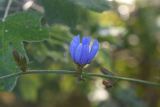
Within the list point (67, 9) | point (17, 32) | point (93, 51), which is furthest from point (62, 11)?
point (93, 51)

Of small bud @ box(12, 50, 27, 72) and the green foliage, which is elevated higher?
the green foliage

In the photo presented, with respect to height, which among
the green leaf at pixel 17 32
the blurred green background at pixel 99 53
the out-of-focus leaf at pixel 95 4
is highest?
the out-of-focus leaf at pixel 95 4

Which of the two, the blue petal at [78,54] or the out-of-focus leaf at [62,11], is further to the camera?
the out-of-focus leaf at [62,11]

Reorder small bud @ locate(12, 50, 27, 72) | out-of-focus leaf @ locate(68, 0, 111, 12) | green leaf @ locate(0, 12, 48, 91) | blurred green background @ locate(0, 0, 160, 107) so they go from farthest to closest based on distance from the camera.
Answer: blurred green background @ locate(0, 0, 160, 107)
out-of-focus leaf @ locate(68, 0, 111, 12)
green leaf @ locate(0, 12, 48, 91)
small bud @ locate(12, 50, 27, 72)

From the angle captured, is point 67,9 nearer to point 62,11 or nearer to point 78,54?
point 62,11

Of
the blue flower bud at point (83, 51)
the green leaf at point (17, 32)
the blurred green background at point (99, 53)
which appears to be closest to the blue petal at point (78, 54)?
the blue flower bud at point (83, 51)

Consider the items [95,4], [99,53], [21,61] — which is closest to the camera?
[21,61]

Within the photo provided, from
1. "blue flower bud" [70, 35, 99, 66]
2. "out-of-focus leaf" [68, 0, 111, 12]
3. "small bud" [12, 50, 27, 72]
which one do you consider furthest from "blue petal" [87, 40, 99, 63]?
"out-of-focus leaf" [68, 0, 111, 12]

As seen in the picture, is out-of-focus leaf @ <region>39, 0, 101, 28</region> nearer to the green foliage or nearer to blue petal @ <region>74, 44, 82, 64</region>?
the green foliage

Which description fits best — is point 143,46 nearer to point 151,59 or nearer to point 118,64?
point 151,59

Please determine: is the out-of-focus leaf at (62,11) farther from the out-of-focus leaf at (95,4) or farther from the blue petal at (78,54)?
the blue petal at (78,54)
